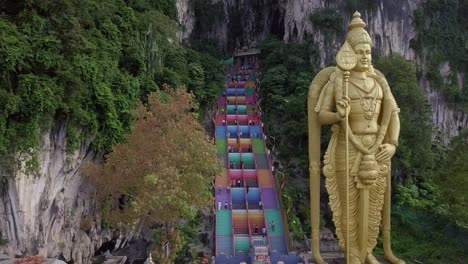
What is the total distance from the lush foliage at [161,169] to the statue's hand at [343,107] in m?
3.56

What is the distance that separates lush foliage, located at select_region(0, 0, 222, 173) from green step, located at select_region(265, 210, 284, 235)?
17.0ft

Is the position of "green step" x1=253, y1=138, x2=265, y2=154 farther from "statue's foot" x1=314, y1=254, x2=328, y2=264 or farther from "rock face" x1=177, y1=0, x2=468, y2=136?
"statue's foot" x1=314, y1=254, x2=328, y2=264

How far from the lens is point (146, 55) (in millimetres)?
15695

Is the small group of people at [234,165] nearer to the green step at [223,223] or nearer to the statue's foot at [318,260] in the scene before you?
the green step at [223,223]

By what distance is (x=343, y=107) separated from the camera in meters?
7.55

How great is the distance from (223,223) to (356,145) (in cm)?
727

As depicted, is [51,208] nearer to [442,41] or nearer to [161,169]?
[161,169]

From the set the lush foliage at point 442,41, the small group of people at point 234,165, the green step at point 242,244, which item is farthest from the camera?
the lush foliage at point 442,41

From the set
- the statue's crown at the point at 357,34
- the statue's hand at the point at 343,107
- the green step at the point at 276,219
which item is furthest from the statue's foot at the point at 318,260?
the green step at the point at 276,219

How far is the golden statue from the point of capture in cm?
773

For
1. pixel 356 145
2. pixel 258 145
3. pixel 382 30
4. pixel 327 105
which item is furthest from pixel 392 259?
pixel 382 30

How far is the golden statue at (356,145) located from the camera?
773 cm

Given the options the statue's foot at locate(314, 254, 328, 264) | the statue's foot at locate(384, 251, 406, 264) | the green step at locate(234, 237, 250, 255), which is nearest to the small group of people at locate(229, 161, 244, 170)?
the green step at locate(234, 237, 250, 255)

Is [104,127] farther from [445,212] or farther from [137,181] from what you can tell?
[445,212]
